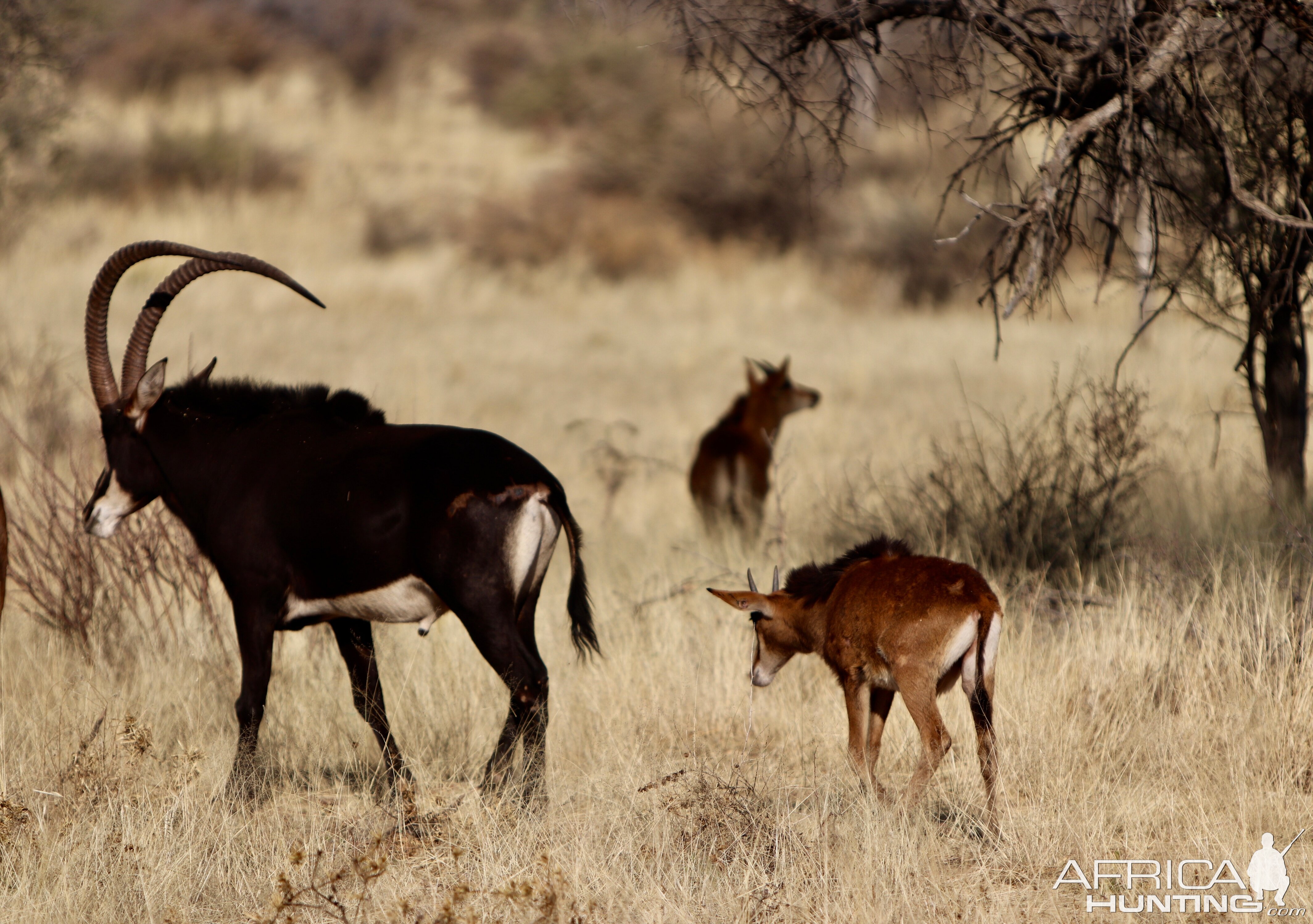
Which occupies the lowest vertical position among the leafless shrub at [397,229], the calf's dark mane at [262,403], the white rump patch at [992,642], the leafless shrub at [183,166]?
the white rump patch at [992,642]

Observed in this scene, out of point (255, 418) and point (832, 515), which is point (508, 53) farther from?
point (255, 418)

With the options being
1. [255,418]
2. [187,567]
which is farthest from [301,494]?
[187,567]

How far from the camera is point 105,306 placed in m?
5.00

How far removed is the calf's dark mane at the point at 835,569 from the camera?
16.1 feet

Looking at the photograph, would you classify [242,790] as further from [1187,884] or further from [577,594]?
[1187,884]

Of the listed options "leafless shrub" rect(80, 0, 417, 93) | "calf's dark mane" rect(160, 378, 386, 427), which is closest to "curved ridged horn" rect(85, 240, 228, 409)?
"calf's dark mane" rect(160, 378, 386, 427)

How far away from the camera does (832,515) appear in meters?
8.80

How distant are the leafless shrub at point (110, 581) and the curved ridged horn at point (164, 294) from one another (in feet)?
4.51

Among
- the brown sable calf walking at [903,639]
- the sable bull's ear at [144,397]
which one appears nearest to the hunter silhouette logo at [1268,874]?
the brown sable calf walking at [903,639]

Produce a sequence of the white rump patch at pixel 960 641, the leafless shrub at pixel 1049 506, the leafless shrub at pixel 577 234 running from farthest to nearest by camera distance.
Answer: the leafless shrub at pixel 577 234
the leafless shrub at pixel 1049 506
the white rump patch at pixel 960 641

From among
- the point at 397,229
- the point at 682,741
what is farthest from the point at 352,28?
the point at 682,741

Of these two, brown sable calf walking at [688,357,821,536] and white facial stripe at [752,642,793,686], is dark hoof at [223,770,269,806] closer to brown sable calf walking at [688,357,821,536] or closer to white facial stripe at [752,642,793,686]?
white facial stripe at [752,642,793,686]

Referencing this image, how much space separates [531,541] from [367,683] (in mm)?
1158

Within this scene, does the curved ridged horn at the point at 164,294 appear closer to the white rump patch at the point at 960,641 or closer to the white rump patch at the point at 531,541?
the white rump patch at the point at 531,541
